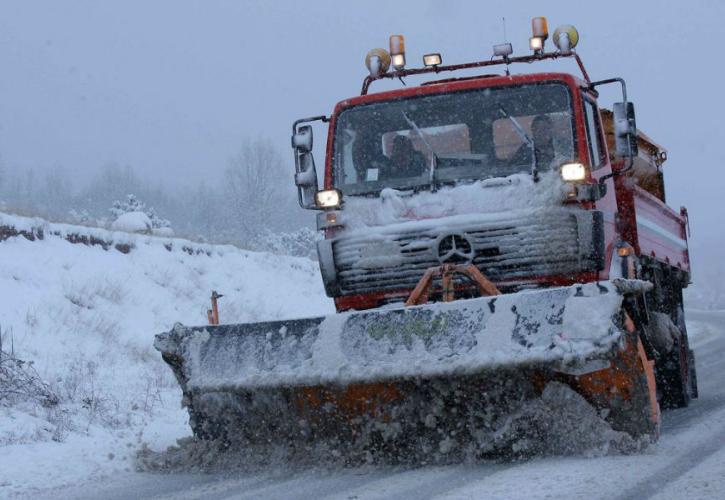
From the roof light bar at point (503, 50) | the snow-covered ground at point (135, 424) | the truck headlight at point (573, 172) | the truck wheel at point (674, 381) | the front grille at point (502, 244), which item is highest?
the roof light bar at point (503, 50)

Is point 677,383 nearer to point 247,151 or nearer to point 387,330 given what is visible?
point 387,330

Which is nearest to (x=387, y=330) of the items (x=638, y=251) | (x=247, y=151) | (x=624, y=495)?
(x=624, y=495)

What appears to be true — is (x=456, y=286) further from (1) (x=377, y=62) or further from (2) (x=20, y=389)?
(2) (x=20, y=389)

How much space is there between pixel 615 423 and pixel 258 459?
6.88 feet

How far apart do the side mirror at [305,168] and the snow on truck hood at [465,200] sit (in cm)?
60

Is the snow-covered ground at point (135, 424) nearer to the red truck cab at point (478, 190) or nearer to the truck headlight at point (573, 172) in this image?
the red truck cab at point (478, 190)

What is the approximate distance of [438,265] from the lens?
666cm

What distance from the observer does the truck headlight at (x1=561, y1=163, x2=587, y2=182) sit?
21.7 ft

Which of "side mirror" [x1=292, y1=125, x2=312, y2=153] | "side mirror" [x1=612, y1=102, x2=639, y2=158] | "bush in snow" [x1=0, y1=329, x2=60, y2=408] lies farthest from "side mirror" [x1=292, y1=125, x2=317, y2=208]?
"bush in snow" [x1=0, y1=329, x2=60, y2=408]

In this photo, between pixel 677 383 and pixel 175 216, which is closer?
pixel 677 383

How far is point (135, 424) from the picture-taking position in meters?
8.07

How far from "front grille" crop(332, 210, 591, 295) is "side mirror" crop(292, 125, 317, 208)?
38.7 inches

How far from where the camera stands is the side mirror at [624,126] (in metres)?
7.00

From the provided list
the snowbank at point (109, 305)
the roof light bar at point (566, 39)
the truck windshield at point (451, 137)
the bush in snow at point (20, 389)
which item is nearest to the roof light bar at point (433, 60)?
the roof light bar at point (566, 39)
